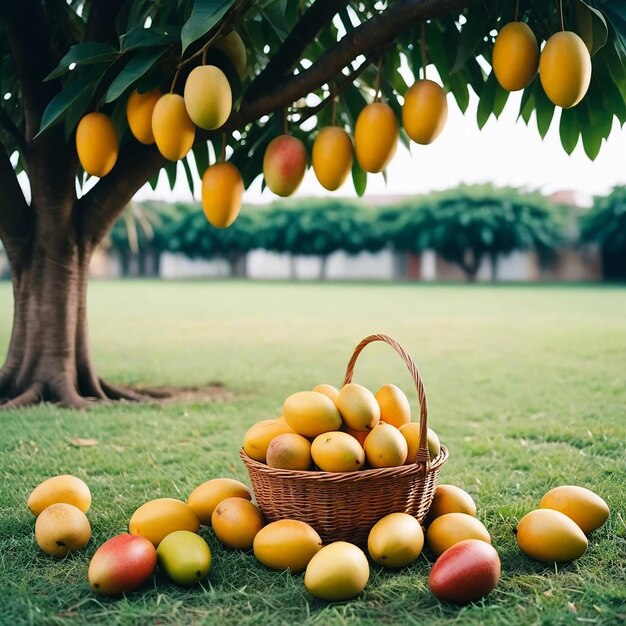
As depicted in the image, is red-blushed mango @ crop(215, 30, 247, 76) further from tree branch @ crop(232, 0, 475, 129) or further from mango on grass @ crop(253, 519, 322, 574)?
mango on grass @ crop(253, 519, 322, 574)

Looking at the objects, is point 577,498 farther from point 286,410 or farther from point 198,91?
point 198,91

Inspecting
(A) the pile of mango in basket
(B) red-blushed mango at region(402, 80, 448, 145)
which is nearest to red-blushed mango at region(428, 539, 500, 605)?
(A) the pile of mango in basket

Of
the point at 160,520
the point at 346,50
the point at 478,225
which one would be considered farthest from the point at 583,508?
the point at 478,225

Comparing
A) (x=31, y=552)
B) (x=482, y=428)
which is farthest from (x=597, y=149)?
(x=31, y=552)

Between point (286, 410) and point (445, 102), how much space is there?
1226 millimetres

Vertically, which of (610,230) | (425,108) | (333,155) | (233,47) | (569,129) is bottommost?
(333,155)

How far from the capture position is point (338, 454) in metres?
Result: 2.40

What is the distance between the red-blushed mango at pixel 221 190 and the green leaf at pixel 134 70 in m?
0.42

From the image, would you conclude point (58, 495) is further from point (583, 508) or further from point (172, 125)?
point (583, 508)

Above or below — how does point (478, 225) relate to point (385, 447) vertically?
above

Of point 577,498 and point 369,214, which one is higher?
point 369,214

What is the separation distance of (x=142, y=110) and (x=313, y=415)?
125 centimetres

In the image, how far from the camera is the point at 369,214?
3638 centimetres

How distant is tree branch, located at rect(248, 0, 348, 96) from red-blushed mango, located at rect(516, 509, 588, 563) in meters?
2.07
